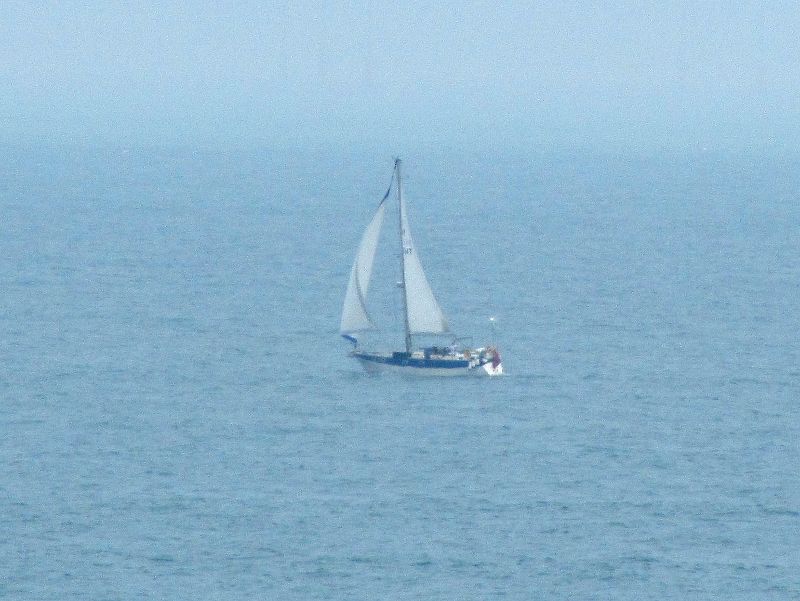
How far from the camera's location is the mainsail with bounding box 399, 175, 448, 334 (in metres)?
98.4

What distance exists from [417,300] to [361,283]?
3.83 m

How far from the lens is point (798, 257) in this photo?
506 feet

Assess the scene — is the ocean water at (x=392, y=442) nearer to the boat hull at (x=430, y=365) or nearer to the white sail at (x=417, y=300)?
the boat hull at (x=430, y=365)

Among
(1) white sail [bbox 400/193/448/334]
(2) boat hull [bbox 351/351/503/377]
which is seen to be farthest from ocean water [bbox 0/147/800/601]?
(1) white sail [bbox 400/193/448/334]

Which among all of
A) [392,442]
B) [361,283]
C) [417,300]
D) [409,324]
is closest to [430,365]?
[409,324]

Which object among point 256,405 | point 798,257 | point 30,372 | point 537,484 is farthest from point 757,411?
point 798,257

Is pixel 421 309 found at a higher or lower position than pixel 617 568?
higher

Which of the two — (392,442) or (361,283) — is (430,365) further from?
(392,442)

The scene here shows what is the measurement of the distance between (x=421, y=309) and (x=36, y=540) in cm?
3492

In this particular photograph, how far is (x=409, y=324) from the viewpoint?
324 ft

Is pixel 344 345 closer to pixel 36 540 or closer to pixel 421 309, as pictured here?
pixel 421 309

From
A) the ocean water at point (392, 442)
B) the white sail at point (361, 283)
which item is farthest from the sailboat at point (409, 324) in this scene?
the ocean water at point (392, 442)

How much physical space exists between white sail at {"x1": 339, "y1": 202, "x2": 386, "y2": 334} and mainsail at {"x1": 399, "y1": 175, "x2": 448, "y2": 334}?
90.7 inches

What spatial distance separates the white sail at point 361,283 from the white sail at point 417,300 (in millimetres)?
2325
